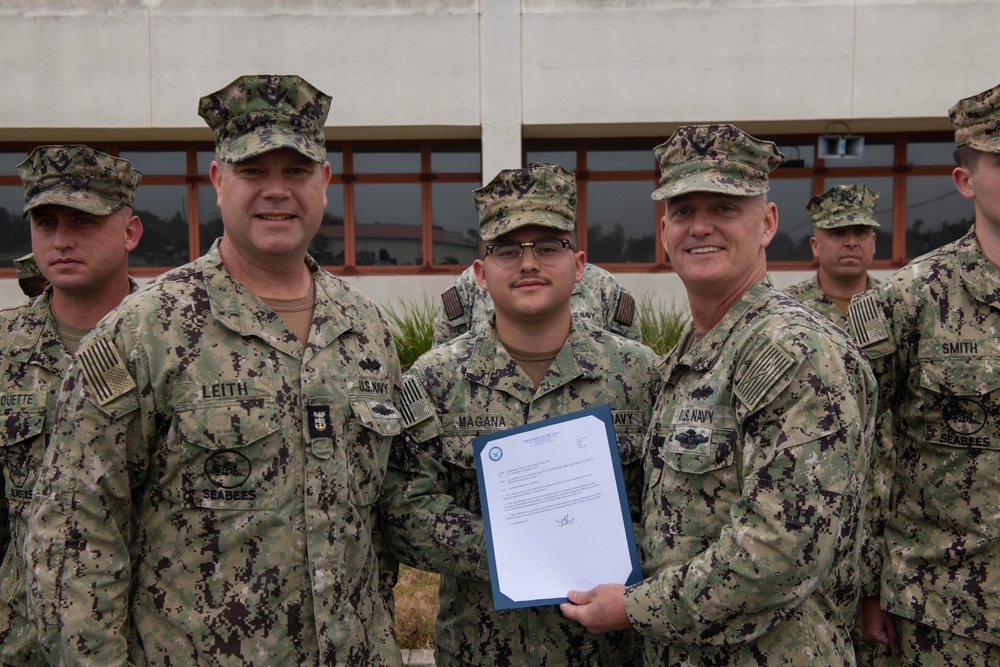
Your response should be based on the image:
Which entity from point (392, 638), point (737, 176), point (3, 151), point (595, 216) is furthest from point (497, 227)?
point (3, 151)

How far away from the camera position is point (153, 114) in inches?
444

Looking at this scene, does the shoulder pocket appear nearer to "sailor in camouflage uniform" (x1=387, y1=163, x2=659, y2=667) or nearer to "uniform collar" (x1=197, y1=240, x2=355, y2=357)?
"uniform collar" (x1=197, y1=240, x2=355, y2=357)

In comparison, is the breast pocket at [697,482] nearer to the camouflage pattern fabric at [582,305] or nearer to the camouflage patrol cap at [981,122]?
the camouflage patrol cap at [981,122]

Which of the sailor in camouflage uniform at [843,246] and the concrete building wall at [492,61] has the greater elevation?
the concrete building wall at [492,61]

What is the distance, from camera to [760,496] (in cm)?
212

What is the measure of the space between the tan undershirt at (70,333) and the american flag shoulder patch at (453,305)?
2.76 m

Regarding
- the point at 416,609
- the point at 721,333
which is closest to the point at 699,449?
the point at 721,333

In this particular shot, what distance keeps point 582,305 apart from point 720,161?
2.83 m

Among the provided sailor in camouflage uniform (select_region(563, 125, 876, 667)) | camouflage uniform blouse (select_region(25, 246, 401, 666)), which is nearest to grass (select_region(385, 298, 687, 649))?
camouflage uniform blouse (select_region(25, 246, 401, 666))

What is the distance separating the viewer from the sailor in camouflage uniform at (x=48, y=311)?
2924 mm

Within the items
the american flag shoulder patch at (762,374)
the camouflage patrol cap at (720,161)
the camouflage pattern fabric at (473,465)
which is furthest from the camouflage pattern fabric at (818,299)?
the american flag shoulder patch at (762,374)

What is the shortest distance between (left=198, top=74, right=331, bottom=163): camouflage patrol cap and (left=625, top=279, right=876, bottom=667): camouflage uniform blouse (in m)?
1.32

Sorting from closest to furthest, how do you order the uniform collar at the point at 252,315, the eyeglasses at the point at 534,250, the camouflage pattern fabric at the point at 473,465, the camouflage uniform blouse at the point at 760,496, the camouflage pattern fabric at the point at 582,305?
the camouflage uniform blouse at the point at 760,496 → the uniform collar at the point at 252,315 → the camouflage pattern fabric at the point at 473,465 → the eyeglasses at the point at 534,250 → the camouflage pattern fabric at the point at 582,305

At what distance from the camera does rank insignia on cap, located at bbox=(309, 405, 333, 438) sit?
2.37 meters
